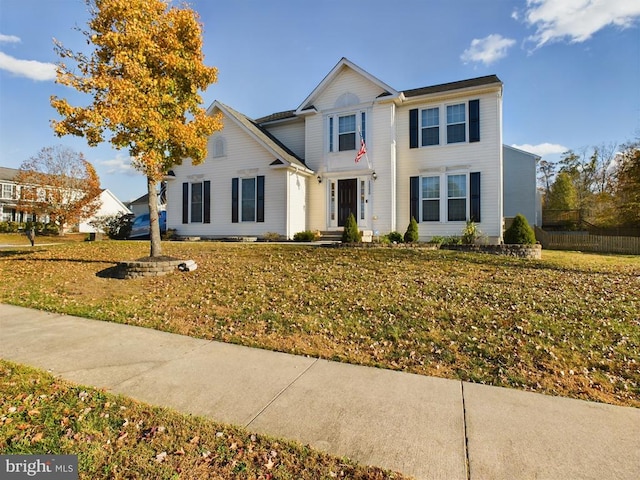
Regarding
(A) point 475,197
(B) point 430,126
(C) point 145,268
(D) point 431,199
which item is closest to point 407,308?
(C) point 145,268

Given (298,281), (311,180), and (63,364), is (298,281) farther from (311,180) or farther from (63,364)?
(311,180)

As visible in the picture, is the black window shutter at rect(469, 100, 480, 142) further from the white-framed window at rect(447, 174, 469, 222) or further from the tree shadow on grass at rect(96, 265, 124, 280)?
the tree shadow on grass at rect(96, 265, 124, 280)

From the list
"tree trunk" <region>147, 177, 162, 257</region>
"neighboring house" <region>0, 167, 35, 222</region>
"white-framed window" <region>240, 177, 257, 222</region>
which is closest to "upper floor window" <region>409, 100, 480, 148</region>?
"white-framed window" <region>240, 177, 257, 222</region>

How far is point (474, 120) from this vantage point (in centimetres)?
1478

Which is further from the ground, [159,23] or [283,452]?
[159,23]

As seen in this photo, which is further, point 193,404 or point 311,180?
point 311,180

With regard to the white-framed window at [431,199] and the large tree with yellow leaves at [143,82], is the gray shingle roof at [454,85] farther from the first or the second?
the large tree with yellow leaves at [143,82]

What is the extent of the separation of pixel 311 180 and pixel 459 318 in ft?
42.0

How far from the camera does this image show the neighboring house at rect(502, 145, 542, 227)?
2172 centimetres

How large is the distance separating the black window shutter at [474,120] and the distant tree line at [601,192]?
13.8 meters

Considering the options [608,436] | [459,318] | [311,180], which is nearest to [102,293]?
[459,318]

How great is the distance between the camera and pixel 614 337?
4.90 meters

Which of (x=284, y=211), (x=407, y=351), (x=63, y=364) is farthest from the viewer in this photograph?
(x=284, y=211)

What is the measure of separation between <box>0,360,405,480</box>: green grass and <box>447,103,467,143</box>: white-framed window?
15113 millimetres
